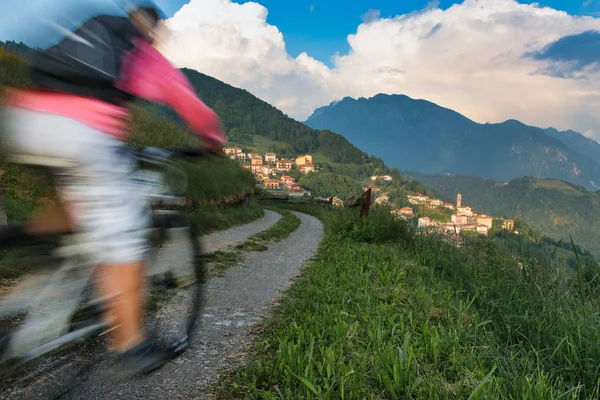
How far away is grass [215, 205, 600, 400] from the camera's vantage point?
6.95 feet

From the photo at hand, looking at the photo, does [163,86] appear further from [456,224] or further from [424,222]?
[424,222]

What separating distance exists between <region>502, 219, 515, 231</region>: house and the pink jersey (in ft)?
13.8

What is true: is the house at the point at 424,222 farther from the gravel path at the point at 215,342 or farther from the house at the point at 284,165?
the house at the point at 284,165

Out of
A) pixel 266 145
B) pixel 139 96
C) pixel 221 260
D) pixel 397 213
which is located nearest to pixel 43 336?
pixel 139 96

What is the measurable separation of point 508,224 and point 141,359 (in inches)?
185

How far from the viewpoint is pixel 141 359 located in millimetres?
2291

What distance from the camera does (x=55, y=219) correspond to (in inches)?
79.2

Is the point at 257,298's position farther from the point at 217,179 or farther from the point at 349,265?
the point at 217,179

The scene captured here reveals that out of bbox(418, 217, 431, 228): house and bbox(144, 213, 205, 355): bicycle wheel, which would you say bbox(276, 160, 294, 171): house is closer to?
bbox(418, 217, 431, 228): house

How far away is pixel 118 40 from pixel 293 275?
14.3ft

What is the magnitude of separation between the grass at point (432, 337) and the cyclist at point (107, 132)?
0.98 metres

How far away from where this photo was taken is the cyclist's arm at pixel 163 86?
1926 millimetres

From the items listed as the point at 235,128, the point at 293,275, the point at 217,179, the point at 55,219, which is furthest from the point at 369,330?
the point at 235,128

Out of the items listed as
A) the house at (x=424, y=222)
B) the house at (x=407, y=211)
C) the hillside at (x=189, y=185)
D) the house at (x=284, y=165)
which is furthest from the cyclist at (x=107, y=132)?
the house at (x=284, y=165)
